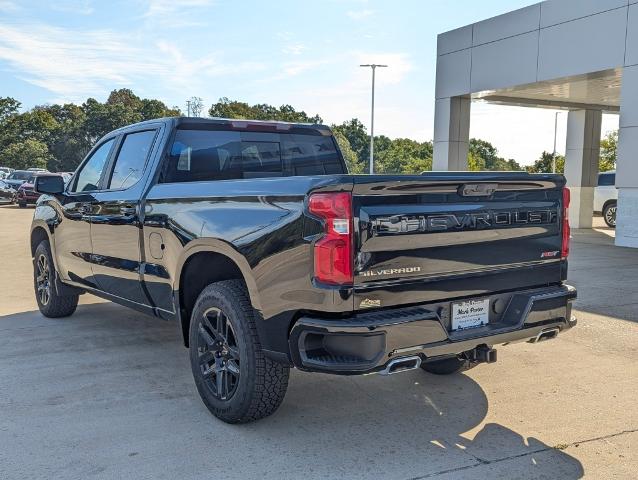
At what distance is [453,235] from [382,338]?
0.75m

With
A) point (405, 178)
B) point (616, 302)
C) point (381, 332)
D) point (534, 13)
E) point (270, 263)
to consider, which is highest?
point (534, 13)

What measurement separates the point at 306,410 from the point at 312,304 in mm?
1244

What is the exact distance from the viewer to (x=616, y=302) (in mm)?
7914

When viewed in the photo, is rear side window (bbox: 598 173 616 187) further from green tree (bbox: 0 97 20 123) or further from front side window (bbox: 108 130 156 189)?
green tree (bbox: 0 97 20 123)

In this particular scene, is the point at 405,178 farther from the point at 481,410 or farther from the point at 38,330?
the point at 38,330

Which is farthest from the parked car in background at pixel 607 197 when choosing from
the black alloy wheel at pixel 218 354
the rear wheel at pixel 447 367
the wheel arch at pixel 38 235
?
the black alloy wheel at pixel 218 354

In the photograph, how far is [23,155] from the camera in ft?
210

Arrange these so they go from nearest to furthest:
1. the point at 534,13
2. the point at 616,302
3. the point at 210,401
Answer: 1. the point at 210,401
2. the point at 616,302
3. the point at 534,13

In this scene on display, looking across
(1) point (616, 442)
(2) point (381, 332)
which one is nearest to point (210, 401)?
(2) point (381, 332)

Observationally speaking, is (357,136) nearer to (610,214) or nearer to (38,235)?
(610,214)

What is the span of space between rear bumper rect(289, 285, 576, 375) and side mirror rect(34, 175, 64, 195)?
3.71 m

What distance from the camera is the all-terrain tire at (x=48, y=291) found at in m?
6.68

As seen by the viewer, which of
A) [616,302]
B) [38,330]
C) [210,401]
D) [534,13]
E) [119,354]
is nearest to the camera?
[210,401]

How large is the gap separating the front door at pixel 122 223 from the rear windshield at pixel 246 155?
0.30m
